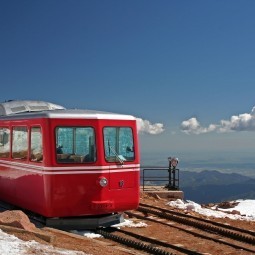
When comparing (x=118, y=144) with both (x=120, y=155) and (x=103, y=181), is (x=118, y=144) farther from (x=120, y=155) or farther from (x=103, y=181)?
(x=103, y=181)

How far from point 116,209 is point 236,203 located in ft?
35.2

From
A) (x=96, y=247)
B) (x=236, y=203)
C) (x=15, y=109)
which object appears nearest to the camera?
(x=96, y=247)

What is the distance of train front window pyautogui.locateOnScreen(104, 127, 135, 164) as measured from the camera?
11.8 m

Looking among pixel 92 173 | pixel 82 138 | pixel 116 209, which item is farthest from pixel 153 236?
pixel 82 138

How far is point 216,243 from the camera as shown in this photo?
11312 mm

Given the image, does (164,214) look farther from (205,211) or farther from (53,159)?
(53,159)

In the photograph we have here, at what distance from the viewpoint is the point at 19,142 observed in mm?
12930

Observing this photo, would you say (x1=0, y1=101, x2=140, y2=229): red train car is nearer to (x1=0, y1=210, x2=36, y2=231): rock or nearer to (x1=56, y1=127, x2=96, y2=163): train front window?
(x1=56, y1=127, x2=96, y2=163): train front window

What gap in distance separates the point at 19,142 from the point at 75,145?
82.3 inches

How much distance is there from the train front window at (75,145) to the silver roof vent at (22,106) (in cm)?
324

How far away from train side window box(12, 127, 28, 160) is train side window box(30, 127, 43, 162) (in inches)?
14.6

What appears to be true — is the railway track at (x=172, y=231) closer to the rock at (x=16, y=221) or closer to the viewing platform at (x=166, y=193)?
the rock at (x=16, y=221)

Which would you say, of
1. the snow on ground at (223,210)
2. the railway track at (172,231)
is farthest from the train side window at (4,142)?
the snow on ground at (223,210)

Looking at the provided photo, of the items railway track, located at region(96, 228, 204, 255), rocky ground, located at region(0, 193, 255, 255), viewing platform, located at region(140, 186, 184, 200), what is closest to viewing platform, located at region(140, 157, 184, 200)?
viewing platform, located at region(140, 186, 184, 200)
